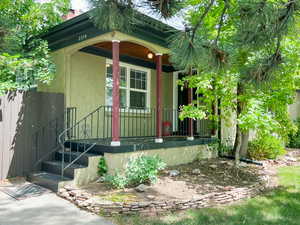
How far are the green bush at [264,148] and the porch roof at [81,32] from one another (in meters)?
4.33

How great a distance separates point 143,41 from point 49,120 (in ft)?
9.51

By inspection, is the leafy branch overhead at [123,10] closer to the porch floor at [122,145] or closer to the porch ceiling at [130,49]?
the porch floor at [122,145]

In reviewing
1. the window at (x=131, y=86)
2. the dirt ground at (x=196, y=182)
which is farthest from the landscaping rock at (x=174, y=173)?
the window at (x=131, y=86)

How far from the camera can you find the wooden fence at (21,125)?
5549 mm

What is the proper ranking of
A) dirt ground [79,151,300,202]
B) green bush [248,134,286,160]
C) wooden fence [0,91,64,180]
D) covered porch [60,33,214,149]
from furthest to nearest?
green bush [248,134,286,160], covered porch [60,33,214,149], wooden fence [0,91,64,180], dirt ground [79,151,300,202]

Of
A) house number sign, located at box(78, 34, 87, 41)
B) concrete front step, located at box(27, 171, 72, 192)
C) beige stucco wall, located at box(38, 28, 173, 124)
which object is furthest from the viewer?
beige stucco wall, located at box(38, 28, 173, 124)

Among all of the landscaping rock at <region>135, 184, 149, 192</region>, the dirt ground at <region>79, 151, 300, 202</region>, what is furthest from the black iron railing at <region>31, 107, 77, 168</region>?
the landscaping rock at <region>135, 184, 149, 192</region>

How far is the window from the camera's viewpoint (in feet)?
26.2

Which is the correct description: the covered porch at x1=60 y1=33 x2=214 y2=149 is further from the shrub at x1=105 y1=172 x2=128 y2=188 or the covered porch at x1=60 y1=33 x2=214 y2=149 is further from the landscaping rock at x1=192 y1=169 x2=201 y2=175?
the landscaping rock at x1=192 y1=169 x2=201 y2=175

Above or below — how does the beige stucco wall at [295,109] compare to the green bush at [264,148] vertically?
above

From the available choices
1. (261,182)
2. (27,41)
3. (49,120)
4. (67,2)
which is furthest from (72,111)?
(261,182)

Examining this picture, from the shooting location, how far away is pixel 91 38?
5832 mm

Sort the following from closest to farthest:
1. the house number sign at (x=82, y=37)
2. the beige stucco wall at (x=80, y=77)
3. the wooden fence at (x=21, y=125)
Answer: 1. the wooden fence at (x=21, y=125)
2. the house number sign at (x=82, y=37)
3. the beige stucco wall at (x=80, y=77)

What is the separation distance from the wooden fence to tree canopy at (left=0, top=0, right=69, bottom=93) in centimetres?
34
